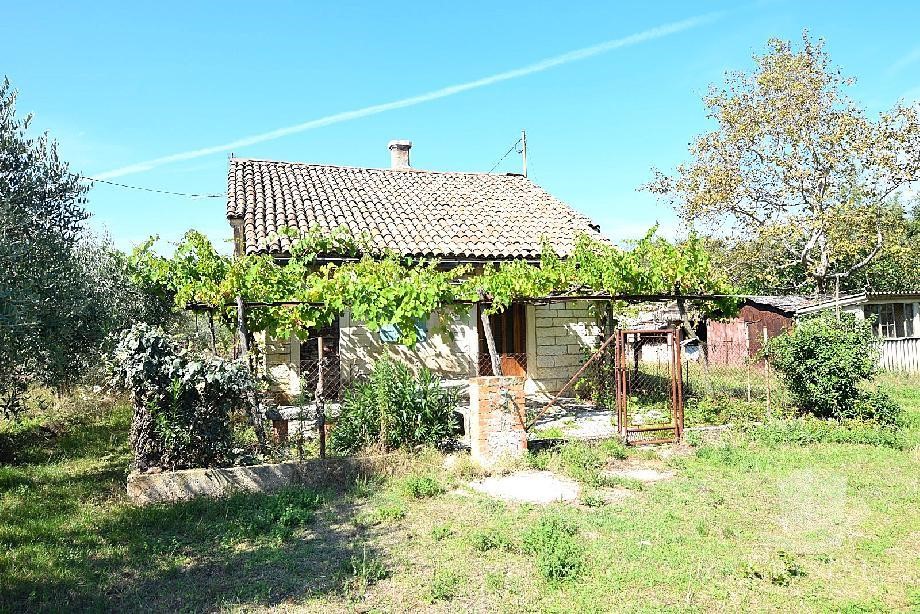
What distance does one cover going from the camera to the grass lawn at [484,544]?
439 centimetres

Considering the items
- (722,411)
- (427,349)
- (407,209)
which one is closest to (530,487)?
(722,411)

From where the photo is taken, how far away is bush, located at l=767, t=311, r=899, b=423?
32.0 feet

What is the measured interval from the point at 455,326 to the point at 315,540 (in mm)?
7727

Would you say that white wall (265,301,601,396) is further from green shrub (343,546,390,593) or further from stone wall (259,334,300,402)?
green shrub (343,546,390,593)

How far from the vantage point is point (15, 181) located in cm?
872

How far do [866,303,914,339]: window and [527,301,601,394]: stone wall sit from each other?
423 inches

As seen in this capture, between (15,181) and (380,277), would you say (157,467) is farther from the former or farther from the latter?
(15,181)

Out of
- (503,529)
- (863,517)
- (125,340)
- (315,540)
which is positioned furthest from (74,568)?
(863,517)

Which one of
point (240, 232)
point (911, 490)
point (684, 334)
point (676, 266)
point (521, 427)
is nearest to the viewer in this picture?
point (911, 490)

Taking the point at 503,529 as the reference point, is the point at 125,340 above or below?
above

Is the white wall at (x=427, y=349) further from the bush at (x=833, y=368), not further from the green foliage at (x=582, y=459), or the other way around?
the bush at (x=833, y=368)

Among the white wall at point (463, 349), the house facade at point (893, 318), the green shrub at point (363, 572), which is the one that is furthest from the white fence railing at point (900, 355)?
the green shrub at point (363, 572)

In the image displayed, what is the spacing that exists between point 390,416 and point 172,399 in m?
2.53

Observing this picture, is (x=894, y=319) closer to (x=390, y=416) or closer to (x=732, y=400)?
(x=732, y=400)
